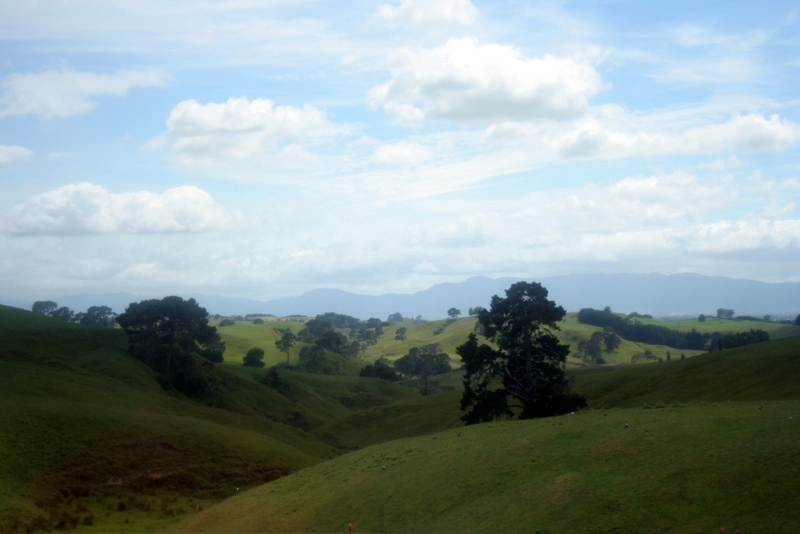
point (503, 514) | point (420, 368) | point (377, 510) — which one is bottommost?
point (420, 368)

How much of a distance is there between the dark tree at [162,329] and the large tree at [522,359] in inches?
2060

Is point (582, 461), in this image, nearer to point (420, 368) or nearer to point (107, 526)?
point (107, 526)

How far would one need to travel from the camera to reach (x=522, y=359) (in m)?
48.5

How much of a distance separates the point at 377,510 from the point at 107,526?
15.6m

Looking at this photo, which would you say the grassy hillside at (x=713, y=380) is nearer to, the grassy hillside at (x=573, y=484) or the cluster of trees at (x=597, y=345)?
the grassy hillside at (x=573, y=484)

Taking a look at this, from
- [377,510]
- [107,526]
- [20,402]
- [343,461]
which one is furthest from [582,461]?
[20,402]

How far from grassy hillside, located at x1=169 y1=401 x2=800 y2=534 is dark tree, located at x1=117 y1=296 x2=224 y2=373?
55.6m

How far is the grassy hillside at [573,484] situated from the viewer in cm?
1614

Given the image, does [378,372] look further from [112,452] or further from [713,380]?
[112,452]

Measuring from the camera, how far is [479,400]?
48.7 m

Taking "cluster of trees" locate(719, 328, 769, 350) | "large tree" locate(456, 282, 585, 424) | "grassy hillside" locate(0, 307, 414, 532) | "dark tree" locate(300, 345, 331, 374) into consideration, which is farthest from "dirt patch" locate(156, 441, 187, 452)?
"dark tree" locate(300, 345, 331, 374)

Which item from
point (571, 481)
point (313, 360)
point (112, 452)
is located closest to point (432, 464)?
point (571, 481)

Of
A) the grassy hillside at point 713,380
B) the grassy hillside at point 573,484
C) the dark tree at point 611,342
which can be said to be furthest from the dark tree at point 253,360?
the dark tree at point 611,342

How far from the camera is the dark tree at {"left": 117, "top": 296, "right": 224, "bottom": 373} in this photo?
276 ft
